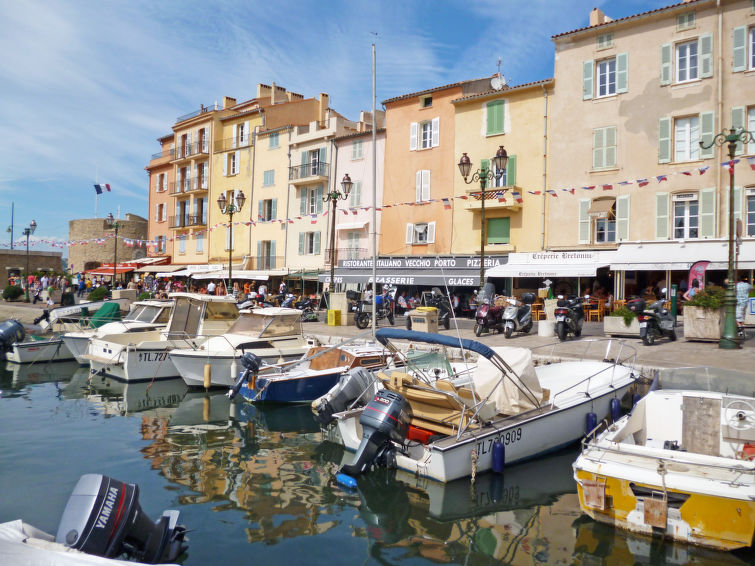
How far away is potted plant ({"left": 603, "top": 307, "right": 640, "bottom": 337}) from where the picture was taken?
1498 cm

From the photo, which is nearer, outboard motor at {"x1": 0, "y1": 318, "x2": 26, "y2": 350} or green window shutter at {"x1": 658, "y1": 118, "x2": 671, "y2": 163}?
outboard motor at {"x1": 0, "y1": 318, "x2": 26, "y2": 350}

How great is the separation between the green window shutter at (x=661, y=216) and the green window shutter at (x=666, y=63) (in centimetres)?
420

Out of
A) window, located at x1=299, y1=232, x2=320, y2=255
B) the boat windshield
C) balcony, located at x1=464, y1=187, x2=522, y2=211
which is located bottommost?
the boat windshield

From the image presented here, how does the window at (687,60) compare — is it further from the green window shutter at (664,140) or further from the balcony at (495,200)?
the balcony at (495,200)

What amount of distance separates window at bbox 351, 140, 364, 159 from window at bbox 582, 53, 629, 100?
12.1 meters

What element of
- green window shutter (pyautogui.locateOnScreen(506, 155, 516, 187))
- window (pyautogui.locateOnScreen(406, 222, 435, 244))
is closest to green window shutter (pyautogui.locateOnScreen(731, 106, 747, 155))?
green window shutter (pyautogui.locateOnScreen(506, 155, 516, 187))

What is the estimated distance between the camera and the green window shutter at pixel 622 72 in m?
22.4

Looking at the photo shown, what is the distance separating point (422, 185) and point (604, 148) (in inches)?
344

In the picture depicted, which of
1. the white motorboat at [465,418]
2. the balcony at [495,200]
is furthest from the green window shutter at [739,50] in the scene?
the white motorboat at [465,418]

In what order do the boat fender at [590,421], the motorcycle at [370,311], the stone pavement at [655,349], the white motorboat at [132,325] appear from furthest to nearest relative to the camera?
1. the motorcycle at [370,311]
2. the white motorboat at [132,325]
3. the stone pavement at [655,349]
4. the boat fender at [590,421]

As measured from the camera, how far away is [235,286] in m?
34.9

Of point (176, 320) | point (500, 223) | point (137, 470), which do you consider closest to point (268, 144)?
point (500, 223)

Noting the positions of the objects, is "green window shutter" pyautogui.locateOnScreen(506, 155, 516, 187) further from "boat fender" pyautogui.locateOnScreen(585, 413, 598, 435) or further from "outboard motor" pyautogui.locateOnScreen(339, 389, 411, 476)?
"outboard motor" pyautogui.locateOnScreen(339, 389, 411, 476)

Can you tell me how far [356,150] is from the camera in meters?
31.6
